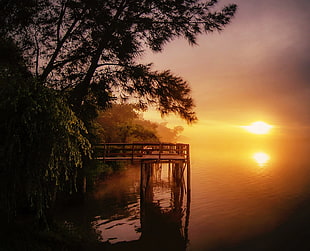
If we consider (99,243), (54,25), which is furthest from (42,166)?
(54,25)

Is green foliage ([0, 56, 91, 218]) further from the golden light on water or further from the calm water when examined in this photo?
the golden light on water

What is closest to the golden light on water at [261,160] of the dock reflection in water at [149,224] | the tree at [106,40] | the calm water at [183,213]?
the calm water at [183,213]

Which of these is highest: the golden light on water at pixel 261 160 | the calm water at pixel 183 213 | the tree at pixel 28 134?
the tree at pixel 28 134

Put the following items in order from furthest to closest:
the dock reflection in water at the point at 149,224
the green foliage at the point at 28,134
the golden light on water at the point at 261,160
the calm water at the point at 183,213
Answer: the golden light on water at the point at 261,160 < the calm water at the point at 183,213 < the dock reflection in water at the point at 149,224 < the green foliage at the point at 28,134

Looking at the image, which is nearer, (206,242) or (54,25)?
(54,25)

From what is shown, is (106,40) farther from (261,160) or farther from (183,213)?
(261,160)

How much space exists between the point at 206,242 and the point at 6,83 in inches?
450

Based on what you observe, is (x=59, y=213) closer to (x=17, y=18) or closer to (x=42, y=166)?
(x=42, y=166)

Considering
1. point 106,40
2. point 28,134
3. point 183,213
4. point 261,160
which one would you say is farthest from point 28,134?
point 261,160

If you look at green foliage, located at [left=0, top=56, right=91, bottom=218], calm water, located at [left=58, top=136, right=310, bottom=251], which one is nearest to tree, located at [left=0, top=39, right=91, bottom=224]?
green foliage, located at [left=0, top=56, right=91, bottom=218]

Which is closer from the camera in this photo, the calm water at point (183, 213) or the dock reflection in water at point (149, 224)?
the dock reflection in water at point (149, 224)

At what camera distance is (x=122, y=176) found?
88.6 feet

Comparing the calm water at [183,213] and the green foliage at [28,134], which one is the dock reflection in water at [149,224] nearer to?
the calm water at [183,213]

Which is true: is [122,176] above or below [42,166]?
below
